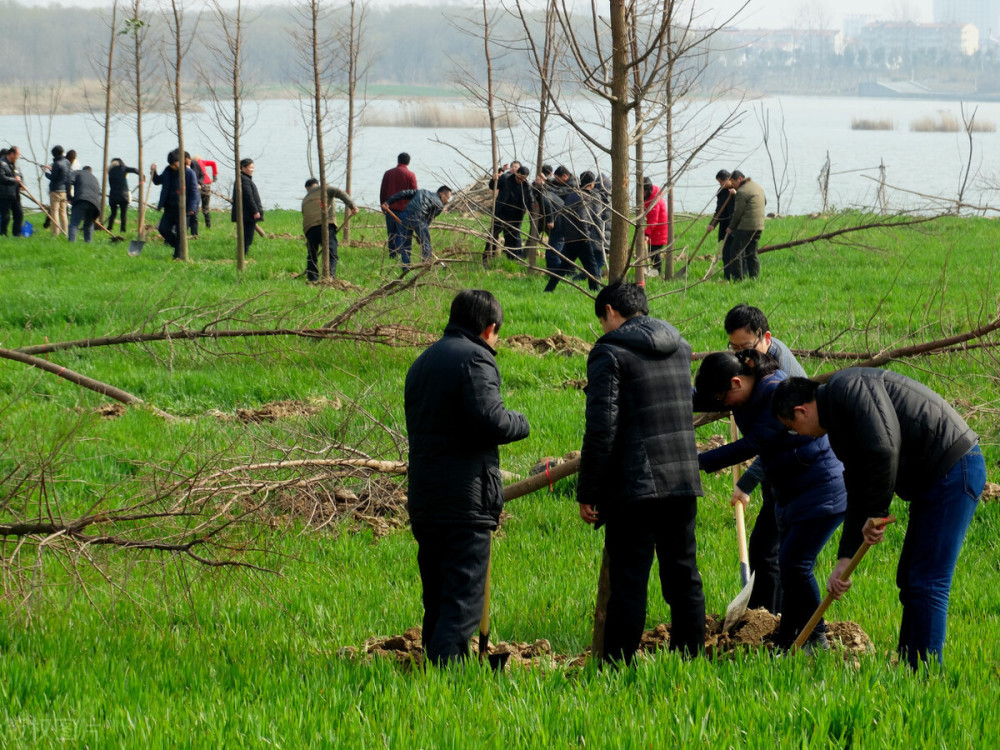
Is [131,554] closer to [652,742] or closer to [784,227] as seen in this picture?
[652,742]

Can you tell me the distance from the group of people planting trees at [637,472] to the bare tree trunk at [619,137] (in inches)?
37.8

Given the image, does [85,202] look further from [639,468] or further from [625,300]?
[639,468]

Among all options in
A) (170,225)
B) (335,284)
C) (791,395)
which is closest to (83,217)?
(170,225)

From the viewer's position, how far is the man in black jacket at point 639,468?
4.61 metres

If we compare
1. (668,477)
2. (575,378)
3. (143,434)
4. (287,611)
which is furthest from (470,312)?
(575,378)

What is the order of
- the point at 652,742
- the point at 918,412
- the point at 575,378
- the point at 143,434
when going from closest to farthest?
1. the point at 652,742
2. the point at 918,412
3. the point at 143,434
4. the point at 575,378

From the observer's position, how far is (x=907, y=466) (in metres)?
4.50

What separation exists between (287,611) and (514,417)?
170cm

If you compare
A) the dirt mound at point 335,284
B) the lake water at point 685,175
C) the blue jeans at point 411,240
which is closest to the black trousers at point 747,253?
the blue jeans at point 411,240

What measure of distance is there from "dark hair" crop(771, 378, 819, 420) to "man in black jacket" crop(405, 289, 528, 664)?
3.56 ft

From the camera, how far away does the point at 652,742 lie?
3502 millimetres

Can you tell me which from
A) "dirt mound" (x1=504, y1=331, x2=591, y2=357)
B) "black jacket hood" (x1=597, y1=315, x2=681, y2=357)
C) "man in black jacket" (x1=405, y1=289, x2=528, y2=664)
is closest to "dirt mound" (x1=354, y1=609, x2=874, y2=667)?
"man in black jacket" (x1=405, y1=289, x2=528, y2=664)

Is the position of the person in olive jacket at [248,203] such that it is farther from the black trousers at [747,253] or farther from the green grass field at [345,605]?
the black trousers at [747,253]

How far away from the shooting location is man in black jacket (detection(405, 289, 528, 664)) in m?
4.57
